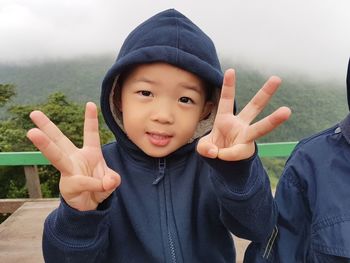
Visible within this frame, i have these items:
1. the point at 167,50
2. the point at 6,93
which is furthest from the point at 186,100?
the point at 6,93

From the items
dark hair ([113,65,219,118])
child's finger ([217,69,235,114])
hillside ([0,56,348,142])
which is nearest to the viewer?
child's finger ([217,69,235,114])

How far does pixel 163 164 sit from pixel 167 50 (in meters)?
0.35

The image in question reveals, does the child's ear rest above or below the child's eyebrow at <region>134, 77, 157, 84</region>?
below

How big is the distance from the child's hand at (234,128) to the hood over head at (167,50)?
0.71 ft

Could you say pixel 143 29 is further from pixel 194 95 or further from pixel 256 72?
pixel 256 72

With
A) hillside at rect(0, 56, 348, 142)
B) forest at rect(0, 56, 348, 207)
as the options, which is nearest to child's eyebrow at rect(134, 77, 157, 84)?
forest at rect(0, 56, 348, 207)

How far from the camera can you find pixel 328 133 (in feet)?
4.13

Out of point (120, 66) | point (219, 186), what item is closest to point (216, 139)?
point (219, 186)

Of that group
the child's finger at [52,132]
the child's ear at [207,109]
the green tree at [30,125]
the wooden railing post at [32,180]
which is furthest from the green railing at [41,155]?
the child's finger at [52,132]

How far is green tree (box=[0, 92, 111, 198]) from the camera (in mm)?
3801

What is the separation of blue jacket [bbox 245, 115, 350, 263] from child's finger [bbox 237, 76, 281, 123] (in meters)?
0.30

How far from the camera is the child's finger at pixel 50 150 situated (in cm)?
88

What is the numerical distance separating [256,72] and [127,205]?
5883 millimetres

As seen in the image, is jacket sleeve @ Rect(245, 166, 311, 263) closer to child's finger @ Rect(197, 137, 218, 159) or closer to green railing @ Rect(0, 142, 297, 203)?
child's finger @ Rect(197, 137, 218, 159)
